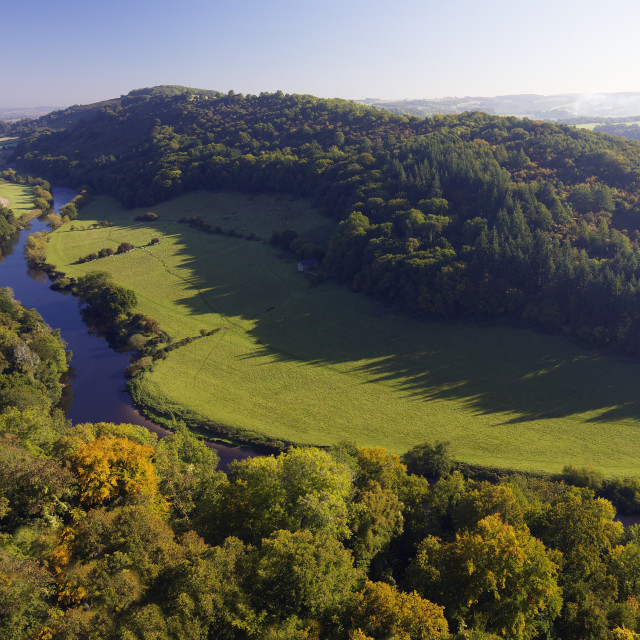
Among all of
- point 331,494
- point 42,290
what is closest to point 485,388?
point 331,494

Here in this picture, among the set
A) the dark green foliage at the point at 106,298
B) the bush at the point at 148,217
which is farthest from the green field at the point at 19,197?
the dark green foliage at the point at 106,298

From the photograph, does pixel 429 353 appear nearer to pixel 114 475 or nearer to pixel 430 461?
pixel 430 461

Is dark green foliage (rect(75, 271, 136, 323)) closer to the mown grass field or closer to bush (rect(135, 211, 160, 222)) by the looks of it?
the mown grass field

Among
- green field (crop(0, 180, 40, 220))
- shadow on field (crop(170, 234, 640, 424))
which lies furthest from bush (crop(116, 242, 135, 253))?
green field (crop(0, 180, 40, 220))

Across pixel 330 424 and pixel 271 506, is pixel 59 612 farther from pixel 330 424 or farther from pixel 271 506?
pixel 330 424

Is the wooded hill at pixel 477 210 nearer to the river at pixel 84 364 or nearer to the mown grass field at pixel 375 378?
the mown grass field at pixel 375 378

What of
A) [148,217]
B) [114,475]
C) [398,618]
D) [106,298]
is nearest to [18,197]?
[148,217]
